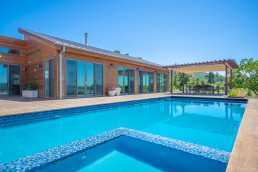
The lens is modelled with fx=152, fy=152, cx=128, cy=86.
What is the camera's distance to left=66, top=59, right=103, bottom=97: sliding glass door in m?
8.22

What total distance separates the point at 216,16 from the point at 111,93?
341 inches

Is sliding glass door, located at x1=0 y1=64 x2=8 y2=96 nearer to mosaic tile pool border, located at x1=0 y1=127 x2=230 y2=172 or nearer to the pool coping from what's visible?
mosaic tile pool border, located at x1=0 y1=127 x2=230 y2=172

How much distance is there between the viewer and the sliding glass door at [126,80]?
1141 centimetres

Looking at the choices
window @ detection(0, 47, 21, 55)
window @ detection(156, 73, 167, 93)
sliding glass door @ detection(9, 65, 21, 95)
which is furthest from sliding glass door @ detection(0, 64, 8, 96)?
window @ detection(156, 73, 167, 93)

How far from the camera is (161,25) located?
39.5ft

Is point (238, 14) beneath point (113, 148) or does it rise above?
above

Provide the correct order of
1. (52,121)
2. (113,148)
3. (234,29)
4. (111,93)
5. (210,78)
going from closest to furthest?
(113,148), (52,121), (111,93), (234,29), (210,78)

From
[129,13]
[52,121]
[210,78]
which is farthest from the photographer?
[210,78]

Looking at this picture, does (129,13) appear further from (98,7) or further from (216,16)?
(216,16)

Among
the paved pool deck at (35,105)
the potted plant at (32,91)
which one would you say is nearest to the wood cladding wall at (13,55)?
the potted plant at (32,91)

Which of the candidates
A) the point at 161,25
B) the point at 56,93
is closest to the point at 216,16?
the point at 161,25

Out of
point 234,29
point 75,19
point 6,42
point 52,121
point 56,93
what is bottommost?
point 52,121

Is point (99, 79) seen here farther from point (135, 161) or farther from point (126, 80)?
point (135, 161)

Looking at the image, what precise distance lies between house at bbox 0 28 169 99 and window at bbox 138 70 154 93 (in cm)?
63
